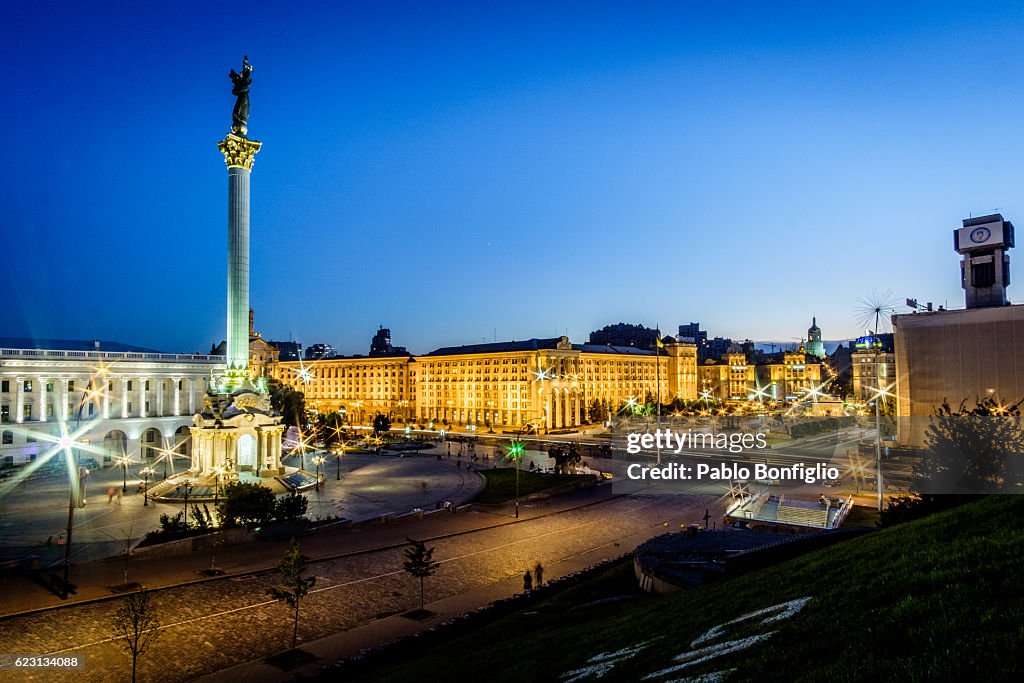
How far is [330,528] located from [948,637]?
36.2 meters

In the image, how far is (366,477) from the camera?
6300cm

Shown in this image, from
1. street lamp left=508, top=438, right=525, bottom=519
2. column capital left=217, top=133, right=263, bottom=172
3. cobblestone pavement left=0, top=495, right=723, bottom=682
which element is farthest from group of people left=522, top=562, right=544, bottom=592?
column capital left=217, top=133, right=263, bottom=172

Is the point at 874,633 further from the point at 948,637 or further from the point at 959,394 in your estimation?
the point at 959,394

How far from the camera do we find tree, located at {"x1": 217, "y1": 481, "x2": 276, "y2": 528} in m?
37.4

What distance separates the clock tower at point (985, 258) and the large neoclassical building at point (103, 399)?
7640 centimetres

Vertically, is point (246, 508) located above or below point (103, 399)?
below

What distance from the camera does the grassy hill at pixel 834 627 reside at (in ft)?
27.5

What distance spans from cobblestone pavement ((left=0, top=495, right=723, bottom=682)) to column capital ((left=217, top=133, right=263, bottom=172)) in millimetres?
37702

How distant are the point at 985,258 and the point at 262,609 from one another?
2637 inches

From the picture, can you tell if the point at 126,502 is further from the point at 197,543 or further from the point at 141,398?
the point at 141,398

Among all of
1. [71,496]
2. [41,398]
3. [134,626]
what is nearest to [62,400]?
[41,398]

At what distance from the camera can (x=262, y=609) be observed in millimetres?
25672

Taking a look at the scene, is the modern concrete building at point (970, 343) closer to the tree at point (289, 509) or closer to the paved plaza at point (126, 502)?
the paved plaza at point (126, 502)

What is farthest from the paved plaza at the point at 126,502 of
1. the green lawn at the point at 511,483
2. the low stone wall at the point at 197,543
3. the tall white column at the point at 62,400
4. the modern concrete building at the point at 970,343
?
the modern concrete building at the point at 970,343
